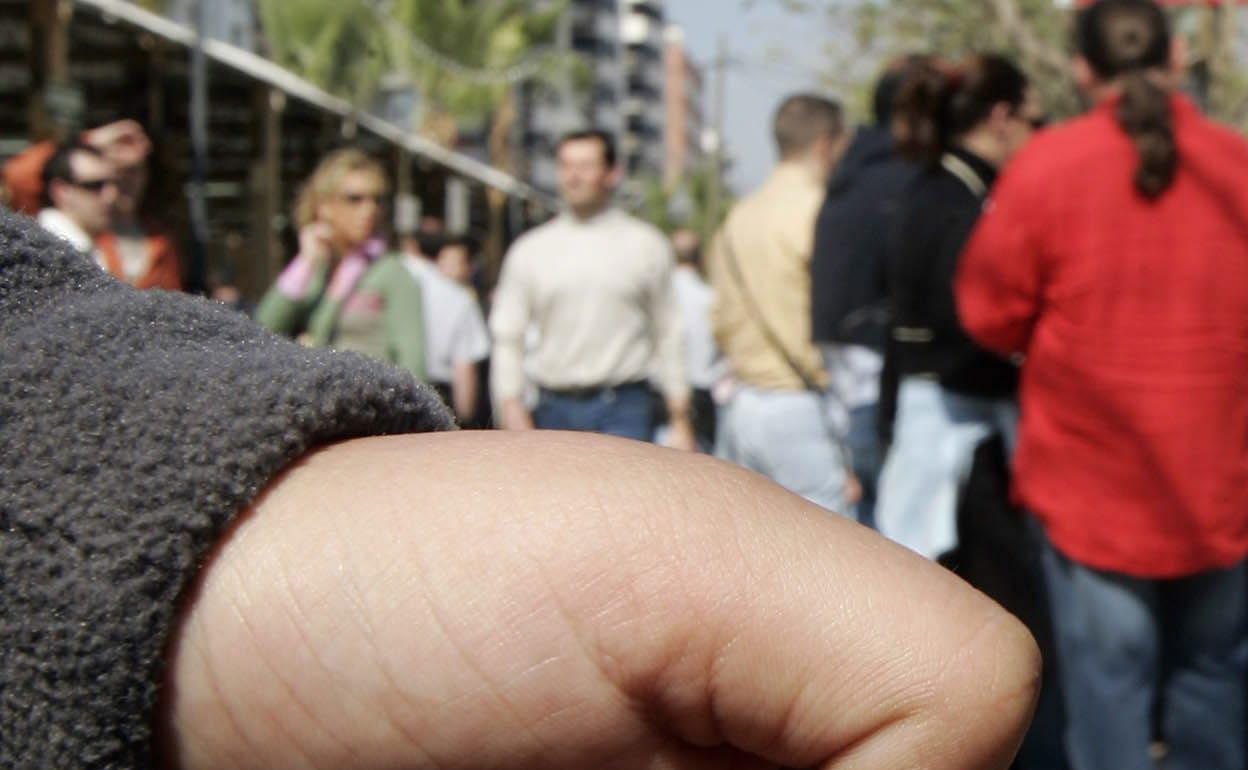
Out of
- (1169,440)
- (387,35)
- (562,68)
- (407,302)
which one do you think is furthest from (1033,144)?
(562,68)

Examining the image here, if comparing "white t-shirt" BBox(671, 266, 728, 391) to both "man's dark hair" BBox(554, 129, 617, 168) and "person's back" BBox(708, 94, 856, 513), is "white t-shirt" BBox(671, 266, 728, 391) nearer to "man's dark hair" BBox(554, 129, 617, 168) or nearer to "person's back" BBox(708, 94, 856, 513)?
"man's dark hair" BBox(554, 129, 617, 168)

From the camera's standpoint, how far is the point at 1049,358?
380 cm

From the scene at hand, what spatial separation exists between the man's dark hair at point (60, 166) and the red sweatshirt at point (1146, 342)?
262 cm

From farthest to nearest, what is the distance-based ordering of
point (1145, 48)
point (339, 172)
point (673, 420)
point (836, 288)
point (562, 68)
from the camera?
1. point (562, 68)
2. point (673, 420)
3. point (339, 172)
4. point (836, 288)
5. point (1145, 48)

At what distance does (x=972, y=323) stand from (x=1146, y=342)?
0.48 meters

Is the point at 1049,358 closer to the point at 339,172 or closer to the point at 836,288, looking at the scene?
the point at 836,288

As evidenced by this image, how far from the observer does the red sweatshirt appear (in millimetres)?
3604

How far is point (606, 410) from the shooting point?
6.24 m

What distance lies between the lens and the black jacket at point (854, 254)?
5648 mm

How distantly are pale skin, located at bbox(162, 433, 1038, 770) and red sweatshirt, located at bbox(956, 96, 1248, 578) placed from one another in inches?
118

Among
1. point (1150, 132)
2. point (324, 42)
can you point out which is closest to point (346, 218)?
point (1150, 132)

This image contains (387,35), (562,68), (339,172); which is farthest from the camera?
(562,68)

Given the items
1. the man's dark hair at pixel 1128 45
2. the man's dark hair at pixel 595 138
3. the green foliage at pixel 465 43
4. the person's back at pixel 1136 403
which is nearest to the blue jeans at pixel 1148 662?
the person's back at pixel 1136 403

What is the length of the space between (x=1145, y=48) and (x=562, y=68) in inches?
1602
